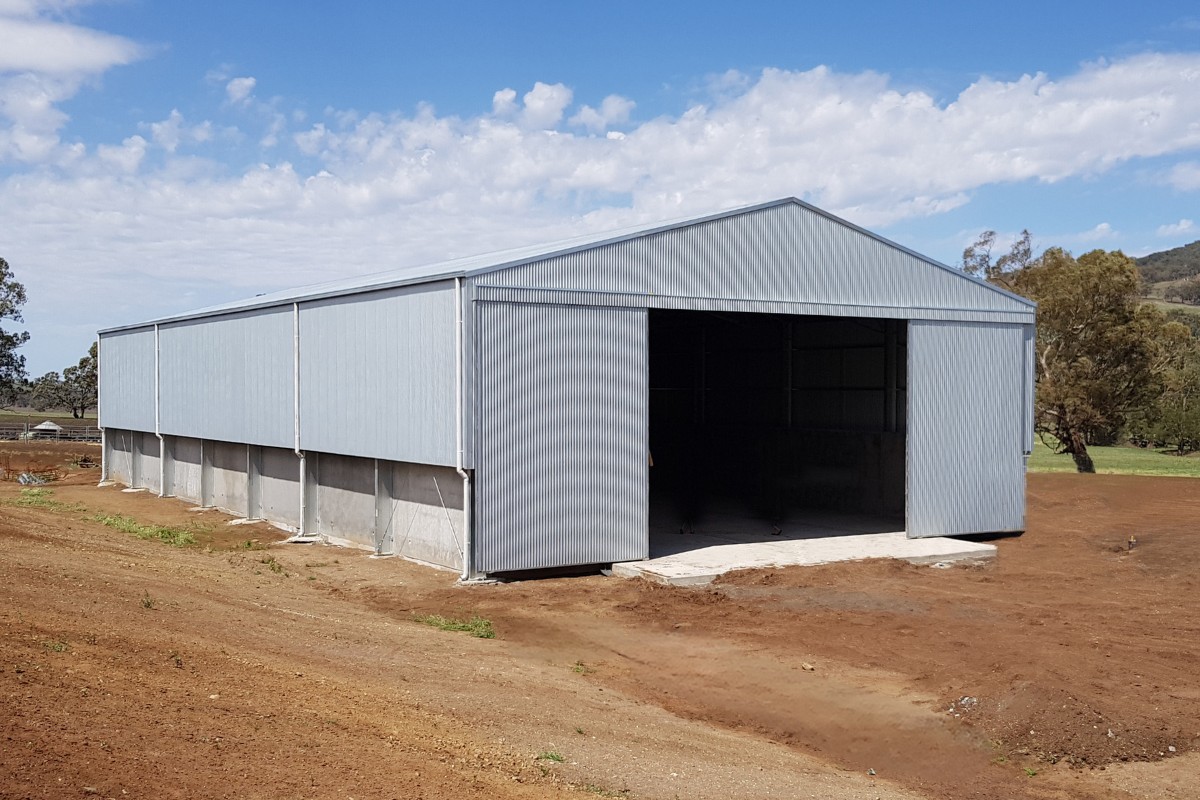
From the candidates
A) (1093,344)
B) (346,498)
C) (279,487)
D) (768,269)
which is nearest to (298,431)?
(346,498)

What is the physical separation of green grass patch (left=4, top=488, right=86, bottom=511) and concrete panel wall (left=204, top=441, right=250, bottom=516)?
12.9 feet

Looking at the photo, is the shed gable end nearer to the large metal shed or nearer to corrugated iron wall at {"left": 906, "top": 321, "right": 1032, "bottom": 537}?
the large metal shed

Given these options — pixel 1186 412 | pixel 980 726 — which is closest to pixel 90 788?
pixel 980 726

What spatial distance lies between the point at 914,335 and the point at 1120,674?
12739mm

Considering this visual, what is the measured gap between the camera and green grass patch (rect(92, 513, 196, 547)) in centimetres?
2642

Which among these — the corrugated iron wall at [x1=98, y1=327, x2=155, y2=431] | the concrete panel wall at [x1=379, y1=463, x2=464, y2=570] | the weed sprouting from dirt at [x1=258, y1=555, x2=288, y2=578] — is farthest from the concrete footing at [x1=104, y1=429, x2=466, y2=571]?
the weed sprouting from dirt at [x1=258, y1=555, x2=288, y2=578]

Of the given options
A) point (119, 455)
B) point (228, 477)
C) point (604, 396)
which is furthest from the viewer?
point (119, 455)

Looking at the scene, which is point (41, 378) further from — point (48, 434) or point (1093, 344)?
point (1093, 344)

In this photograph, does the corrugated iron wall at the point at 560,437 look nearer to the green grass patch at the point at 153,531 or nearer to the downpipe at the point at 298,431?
the downpipe at the point at 298,431

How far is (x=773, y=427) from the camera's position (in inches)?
1369

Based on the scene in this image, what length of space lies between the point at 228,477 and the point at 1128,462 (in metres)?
47.9

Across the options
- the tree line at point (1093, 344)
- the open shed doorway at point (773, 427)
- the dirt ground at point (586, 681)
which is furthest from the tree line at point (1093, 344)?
the dirt ground at point (586, 681)

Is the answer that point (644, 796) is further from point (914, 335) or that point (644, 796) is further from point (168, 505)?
point (168, 505)

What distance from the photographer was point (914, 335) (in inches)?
1030
